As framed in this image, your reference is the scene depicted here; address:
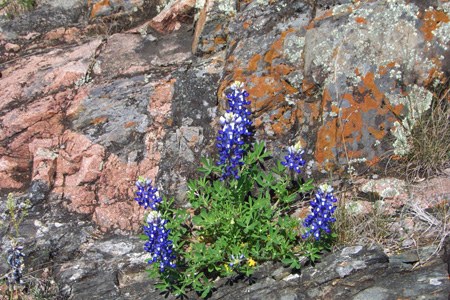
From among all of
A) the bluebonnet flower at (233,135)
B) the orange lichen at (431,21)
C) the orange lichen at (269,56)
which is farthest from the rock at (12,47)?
the orange lichen at (431,21)

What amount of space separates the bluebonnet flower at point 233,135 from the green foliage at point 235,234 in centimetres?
11

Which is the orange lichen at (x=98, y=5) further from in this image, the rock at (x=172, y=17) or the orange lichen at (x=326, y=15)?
the orange lichen at (x=326, y=15)

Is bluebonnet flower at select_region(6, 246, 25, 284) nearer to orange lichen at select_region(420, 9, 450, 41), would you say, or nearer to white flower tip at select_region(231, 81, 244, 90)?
white flower tip at select_region(231, 81, 244, 90)

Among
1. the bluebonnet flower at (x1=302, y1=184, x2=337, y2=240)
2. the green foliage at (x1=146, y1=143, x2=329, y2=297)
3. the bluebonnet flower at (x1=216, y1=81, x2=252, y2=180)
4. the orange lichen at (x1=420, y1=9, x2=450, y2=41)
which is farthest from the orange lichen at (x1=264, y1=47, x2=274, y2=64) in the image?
the bluebonnet flower at (x1=302, y1=184, x2=337, y2=240)

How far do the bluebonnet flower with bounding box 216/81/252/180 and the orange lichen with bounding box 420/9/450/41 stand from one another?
1.75m

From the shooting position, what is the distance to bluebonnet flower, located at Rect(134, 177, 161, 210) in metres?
3.34

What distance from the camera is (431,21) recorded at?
12.1ft

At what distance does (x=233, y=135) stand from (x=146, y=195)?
0.88 m

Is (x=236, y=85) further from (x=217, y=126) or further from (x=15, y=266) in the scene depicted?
(x=15, y=266)

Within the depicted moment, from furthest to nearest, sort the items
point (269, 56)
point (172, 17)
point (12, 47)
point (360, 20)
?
point (12, 47) < point (172, 17) < point (269, 56) < point (360, 20)

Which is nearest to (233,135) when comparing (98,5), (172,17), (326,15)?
(326,15)

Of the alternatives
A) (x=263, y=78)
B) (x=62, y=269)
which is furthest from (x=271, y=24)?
(x=62, y=269)

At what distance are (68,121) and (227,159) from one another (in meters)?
2.22

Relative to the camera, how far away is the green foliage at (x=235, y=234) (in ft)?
10.3
